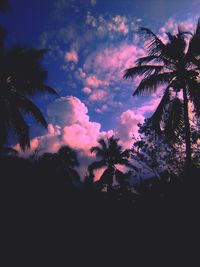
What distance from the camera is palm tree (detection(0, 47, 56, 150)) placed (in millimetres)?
10117

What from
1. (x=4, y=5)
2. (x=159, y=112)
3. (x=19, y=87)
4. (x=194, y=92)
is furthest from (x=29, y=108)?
(x=194, y=92)

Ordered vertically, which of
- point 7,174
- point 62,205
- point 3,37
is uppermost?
point 3,37

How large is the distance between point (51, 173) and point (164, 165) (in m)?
11.5

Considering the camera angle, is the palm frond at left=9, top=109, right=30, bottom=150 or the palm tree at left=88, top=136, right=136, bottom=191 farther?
the palm tree at left=88, top=136, right=136, bottom=191

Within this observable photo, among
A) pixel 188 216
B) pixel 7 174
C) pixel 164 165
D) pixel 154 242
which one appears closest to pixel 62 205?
pixel 7 174

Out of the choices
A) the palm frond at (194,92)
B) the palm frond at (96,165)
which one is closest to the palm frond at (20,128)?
the palm frond at (194,92)

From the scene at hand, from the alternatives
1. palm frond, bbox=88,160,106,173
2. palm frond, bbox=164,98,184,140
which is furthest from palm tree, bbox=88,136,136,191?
palm frond, bbox=164,98,184,140

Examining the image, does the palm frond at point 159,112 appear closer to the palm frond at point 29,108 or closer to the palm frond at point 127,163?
the palm frond at point 29,108

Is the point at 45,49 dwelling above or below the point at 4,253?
above

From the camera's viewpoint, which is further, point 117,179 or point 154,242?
point 117,179

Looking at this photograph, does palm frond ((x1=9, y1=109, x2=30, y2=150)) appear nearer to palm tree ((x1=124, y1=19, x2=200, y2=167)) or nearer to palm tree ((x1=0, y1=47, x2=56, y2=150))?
palm tree ((x1=0, y1=47, x2=56, y2=150))

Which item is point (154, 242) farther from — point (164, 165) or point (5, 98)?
point (164, 165)

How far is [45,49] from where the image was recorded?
37.1 ft

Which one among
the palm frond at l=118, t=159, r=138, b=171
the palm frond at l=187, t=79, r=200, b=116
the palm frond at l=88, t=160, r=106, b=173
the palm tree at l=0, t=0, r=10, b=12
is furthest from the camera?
the palm frond at l=88, t=160, r=106, b=173
